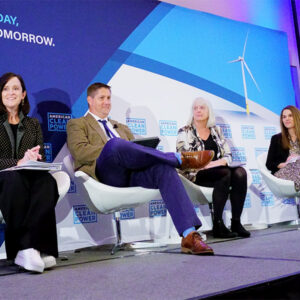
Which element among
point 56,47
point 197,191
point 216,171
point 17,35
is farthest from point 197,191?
point 17,35

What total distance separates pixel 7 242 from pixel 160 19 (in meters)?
2.99

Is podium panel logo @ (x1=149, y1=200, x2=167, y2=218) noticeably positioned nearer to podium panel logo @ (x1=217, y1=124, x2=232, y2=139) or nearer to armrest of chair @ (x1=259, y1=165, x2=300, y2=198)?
armrest of chair @ (x1=259, y1=165, x2=300, y2=198)

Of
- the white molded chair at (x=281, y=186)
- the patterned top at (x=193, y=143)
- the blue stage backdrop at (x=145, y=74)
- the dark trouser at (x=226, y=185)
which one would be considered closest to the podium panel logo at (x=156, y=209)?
the blue stage backdrop at (x=145, y=74)

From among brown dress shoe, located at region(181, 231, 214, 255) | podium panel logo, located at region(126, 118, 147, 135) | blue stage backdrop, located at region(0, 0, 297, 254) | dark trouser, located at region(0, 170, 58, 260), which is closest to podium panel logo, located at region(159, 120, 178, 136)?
blue stage backdrop, located at region(0, 0, 297, 254)

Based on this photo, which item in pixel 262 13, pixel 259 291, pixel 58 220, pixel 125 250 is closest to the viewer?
pixel 259 291

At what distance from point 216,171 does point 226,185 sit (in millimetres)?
147

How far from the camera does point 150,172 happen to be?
10.0 feet

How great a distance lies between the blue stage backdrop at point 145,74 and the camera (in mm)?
3875

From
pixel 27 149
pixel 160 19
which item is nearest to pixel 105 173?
pixel 27 149

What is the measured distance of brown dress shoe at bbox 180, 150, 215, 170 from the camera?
2809 millimetres

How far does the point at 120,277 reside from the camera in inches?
83.4

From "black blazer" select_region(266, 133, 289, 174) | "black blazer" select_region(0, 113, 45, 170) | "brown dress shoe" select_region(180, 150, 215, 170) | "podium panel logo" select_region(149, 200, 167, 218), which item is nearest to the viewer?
"brown dress shoe" select_region(180, 150, 215, 170)

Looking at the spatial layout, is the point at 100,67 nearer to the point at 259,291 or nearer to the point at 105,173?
the point at 105,173

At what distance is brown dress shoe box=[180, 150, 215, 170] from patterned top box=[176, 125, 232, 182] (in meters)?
1.32
